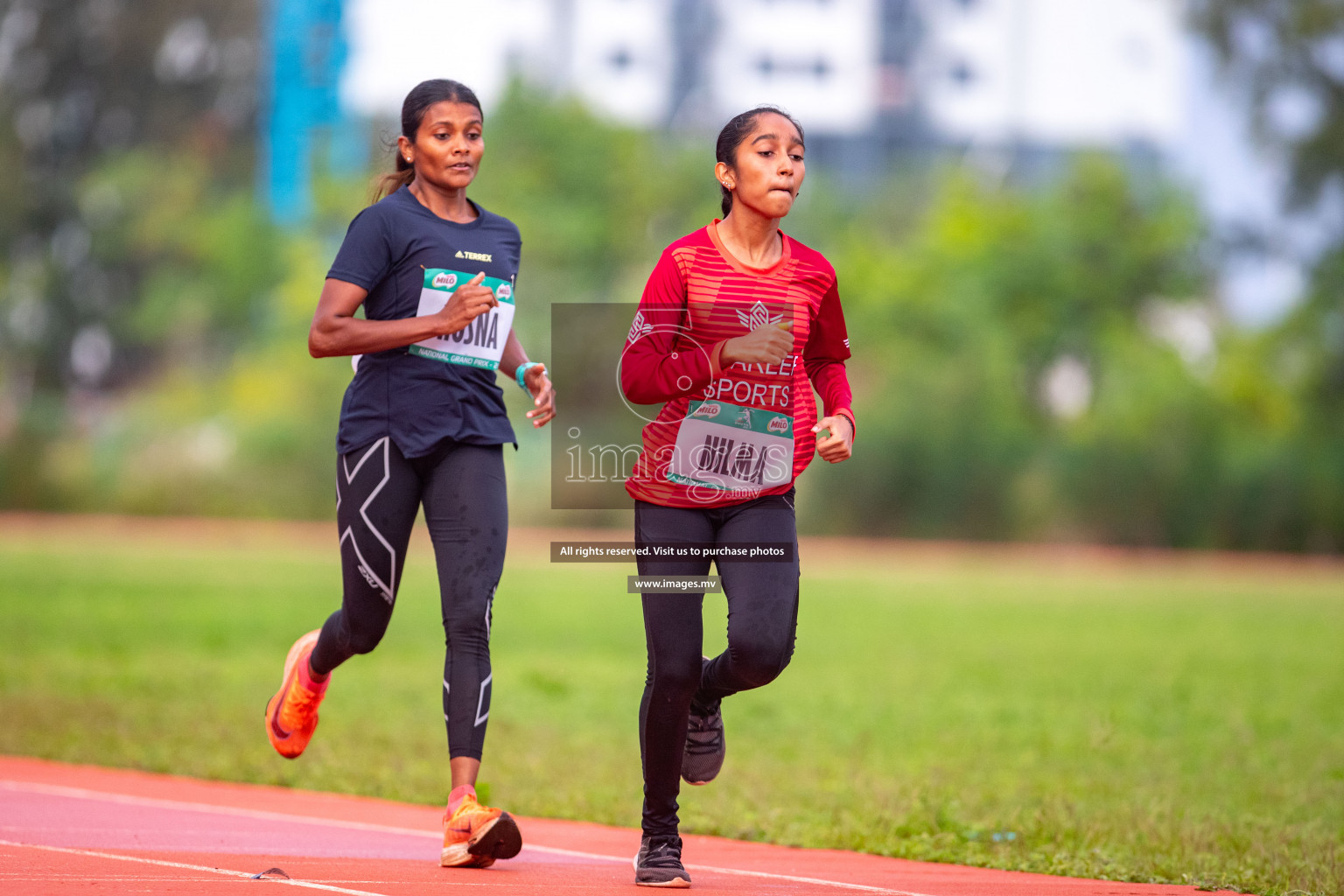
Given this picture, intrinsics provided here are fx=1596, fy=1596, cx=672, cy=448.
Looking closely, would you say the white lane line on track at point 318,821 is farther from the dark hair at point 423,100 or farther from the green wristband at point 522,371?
the dark hair at point 423,100

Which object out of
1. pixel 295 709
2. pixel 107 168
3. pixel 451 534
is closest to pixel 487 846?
pixel 451 534

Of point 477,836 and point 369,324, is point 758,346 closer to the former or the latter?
point 369,324

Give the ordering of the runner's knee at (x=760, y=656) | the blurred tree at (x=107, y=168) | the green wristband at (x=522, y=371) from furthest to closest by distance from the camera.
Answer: the blurred tree at (x=107, y=168) < the green wristband at (x=522, y=371) < the runner's knee at (x=760, y=656)

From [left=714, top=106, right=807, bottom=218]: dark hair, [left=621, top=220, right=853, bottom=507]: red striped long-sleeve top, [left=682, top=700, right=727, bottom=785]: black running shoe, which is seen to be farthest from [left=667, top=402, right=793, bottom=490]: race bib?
[left=682, top=700, right=727, bottom=785]: black running shoe

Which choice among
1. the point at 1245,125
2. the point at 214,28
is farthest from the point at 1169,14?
the point at 214,28

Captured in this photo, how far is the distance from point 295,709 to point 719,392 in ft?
7.68

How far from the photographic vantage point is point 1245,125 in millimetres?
45000

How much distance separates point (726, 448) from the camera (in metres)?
5.15

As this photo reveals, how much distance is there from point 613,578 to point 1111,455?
507 inches

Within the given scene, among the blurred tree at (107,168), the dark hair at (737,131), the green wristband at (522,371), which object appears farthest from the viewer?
the blurred tree at (107,168)

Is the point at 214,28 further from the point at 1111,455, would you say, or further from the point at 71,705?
the point at 71,705

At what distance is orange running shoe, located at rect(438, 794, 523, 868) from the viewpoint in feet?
17.0

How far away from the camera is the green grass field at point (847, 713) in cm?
711

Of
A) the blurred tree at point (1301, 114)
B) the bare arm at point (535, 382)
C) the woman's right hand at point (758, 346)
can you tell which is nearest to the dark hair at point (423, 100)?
the bare arm at point (535, 382)
